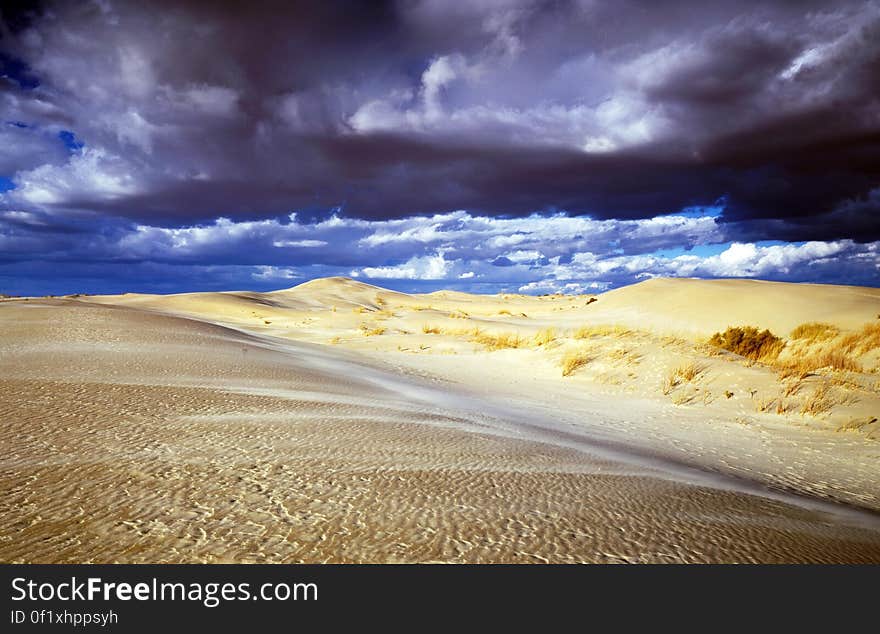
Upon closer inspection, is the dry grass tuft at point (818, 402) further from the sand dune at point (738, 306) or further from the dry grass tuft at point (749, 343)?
the sand dune at point (738, 306)

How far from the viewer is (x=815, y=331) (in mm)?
25203

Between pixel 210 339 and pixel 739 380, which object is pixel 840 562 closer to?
pixel 739 380

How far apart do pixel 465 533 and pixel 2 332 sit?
10438mm

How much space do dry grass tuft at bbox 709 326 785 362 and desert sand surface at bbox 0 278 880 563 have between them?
21.0 ft

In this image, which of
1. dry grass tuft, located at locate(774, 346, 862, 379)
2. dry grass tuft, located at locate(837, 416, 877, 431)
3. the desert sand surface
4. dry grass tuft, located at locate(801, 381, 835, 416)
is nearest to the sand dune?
dry grass tuft, located at locate(774, 346, 862, 379)

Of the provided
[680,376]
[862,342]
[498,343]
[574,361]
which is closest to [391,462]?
[680,376]

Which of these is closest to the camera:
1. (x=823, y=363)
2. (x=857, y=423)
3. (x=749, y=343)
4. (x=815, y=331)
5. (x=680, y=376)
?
(x=857, y=423)

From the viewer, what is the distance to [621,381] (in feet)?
43.3

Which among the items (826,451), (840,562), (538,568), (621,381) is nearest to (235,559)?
(538,568)

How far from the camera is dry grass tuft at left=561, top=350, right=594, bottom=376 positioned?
14.7 m

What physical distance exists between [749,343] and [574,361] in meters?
7.97

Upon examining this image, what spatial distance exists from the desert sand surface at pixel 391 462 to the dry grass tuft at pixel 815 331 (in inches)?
511

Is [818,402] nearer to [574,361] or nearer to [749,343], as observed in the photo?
[574,361]

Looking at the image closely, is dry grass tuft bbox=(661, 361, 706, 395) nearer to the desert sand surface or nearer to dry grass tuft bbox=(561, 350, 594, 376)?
the desert sand surface
